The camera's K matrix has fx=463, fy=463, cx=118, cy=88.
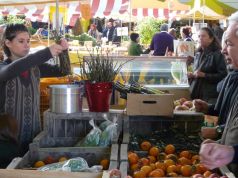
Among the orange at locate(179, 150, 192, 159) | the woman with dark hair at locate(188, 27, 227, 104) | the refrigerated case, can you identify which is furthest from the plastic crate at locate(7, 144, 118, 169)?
the woman with dark hair at locate(188, 27, 227, 104)

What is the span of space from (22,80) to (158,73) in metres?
3.37

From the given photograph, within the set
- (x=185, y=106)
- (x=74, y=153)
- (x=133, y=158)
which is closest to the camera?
(x=133, y=158)

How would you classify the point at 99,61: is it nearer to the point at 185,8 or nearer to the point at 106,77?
the point at 106,77

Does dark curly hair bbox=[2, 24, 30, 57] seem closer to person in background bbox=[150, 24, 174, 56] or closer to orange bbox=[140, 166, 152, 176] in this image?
orange bbox=[140, 166, 152, 176]

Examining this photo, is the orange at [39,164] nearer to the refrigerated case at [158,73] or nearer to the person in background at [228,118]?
the person in background at [228,118]

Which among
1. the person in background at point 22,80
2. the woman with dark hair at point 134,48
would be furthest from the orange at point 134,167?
the woman with dark hair at point 134,48

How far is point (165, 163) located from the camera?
3.16m

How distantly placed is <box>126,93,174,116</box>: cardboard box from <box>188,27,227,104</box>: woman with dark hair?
2.67 metres

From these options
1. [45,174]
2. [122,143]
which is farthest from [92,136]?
[45,174]

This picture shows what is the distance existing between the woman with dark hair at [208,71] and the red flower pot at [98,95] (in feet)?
9.66

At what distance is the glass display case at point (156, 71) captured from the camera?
6.62m

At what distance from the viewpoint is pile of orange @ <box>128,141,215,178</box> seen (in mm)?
2973

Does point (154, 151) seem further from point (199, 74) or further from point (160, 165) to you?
point (199, 74)

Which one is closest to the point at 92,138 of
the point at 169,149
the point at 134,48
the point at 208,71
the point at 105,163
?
the point at 105,163
